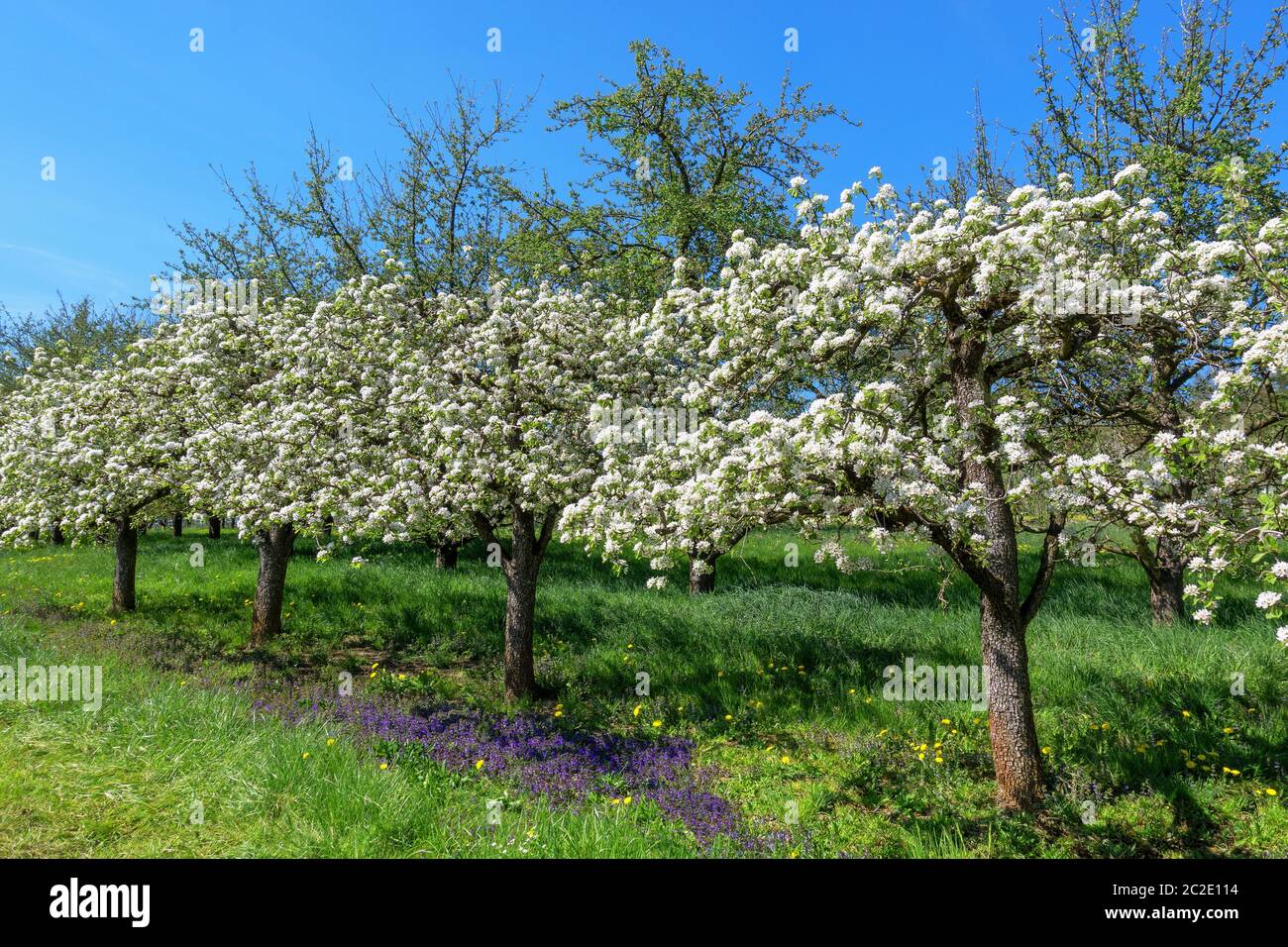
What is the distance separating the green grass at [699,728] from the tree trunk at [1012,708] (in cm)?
33

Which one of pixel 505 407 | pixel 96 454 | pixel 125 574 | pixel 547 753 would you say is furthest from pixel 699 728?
pixel 125 574

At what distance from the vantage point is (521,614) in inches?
457

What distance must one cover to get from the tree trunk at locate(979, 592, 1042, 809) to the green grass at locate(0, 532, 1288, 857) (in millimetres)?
331

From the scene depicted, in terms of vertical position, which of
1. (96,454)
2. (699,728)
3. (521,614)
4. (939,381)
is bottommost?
(699,728)

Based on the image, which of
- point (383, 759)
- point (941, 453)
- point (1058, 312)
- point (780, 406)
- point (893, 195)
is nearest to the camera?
point (1058, 312)

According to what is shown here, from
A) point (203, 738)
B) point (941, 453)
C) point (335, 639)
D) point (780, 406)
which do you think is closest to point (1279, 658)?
point (941, 453)

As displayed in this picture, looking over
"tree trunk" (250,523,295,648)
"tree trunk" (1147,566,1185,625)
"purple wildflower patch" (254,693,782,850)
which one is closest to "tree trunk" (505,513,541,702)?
"purple wildflower patch" (254,693,782,850)

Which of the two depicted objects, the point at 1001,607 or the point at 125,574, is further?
the point at 125,574

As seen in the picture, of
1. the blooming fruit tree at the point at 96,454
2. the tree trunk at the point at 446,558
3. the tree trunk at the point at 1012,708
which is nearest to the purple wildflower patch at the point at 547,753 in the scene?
the tree trunk at the point at 1012,708

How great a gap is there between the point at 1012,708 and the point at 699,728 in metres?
Answer: 4.47

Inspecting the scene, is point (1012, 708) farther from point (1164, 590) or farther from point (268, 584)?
point (268, 584)

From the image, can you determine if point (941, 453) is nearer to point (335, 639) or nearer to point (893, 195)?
point (893, 195)

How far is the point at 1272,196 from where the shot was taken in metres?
11.9

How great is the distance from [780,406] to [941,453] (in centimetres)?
285
